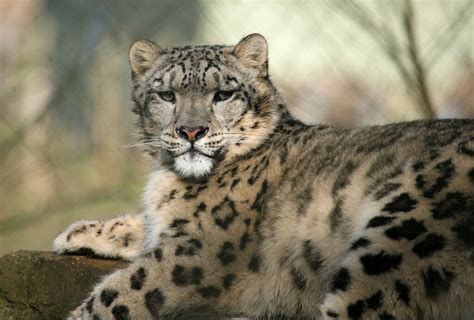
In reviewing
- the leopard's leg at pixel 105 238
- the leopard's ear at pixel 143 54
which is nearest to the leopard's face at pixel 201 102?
the leopard's ear at pixel 143 54

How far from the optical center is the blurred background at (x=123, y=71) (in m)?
6.17

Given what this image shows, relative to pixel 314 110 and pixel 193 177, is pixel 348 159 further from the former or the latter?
pixel 314 110

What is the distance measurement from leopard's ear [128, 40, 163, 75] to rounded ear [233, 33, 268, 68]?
38 centimetres

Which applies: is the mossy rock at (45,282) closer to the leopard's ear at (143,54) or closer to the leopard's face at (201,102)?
the leopard's face at (201,102)

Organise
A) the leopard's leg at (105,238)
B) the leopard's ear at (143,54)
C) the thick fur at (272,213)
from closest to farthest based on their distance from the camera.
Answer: the thick fur at (272,213) → the leopard's ear at (143,54) → the leopard's leg at (105,238)

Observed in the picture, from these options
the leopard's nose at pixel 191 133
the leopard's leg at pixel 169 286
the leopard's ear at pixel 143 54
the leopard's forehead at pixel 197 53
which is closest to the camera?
the leopard's leg at pixel 169 286

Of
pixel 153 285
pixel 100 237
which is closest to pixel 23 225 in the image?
pixel 100 237

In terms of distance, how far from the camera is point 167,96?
4754 millimetres

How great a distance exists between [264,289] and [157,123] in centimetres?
95

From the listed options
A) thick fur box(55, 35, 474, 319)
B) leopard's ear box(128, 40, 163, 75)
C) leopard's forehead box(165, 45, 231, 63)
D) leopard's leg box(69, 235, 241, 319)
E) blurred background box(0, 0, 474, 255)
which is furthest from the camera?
blurred background box(0, 0, 474, 255)

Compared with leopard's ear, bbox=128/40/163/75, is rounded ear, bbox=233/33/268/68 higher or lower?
higher

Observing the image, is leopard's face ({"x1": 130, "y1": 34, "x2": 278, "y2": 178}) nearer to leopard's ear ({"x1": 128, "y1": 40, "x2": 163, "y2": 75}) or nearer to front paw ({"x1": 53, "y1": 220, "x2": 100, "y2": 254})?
leopard's ear ({"x1": 128, "y1": 40, "x2": 163, "y2": 75})

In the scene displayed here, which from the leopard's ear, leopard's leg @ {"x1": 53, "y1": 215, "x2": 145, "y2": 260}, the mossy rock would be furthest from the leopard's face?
the mossy rock

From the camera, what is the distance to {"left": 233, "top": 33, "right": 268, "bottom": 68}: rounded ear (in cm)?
488
